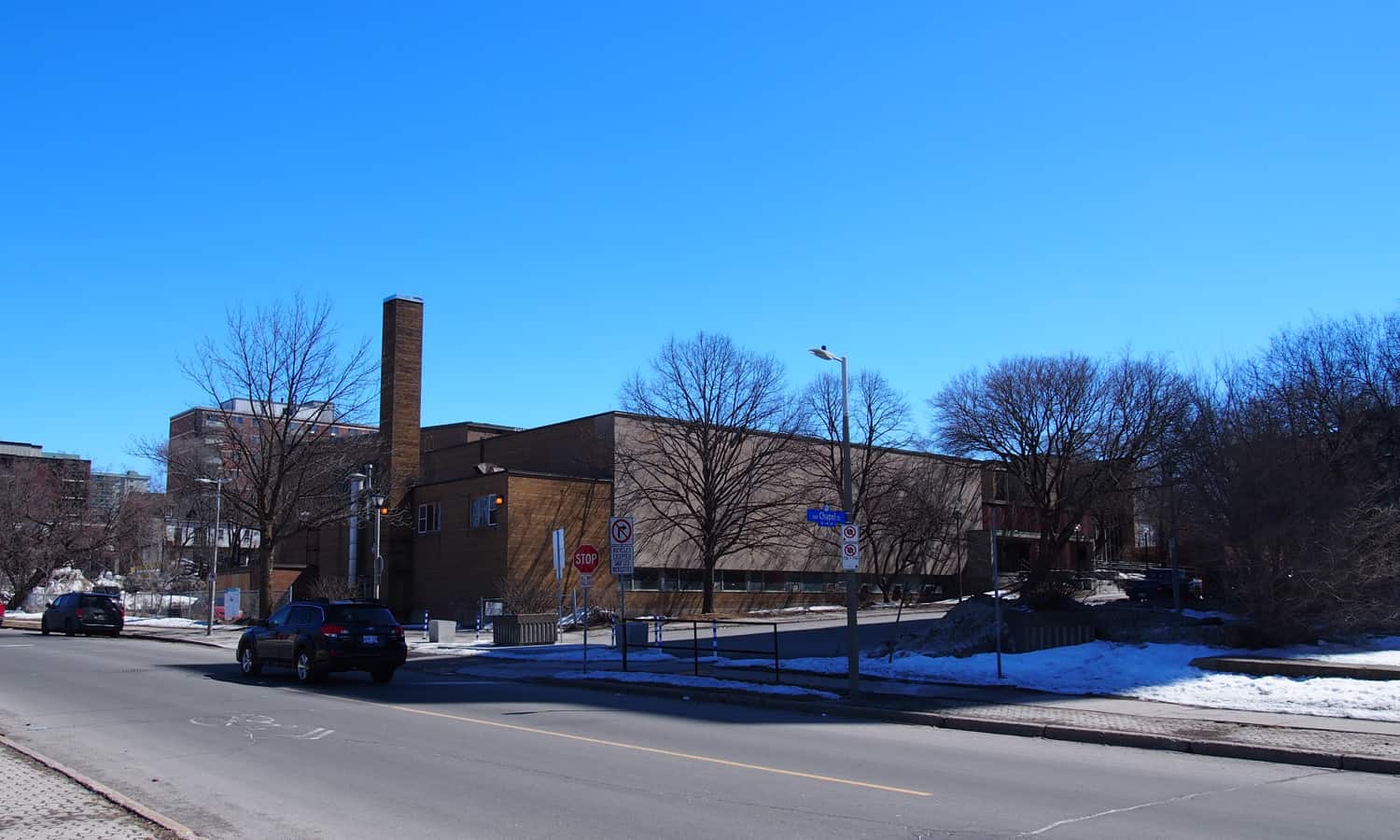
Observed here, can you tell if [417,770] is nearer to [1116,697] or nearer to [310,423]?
[1116,697]

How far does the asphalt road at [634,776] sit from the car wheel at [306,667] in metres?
3.12

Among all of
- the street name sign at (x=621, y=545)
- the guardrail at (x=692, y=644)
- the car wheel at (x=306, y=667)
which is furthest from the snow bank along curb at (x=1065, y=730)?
the car wheel at (x=306, y=667)

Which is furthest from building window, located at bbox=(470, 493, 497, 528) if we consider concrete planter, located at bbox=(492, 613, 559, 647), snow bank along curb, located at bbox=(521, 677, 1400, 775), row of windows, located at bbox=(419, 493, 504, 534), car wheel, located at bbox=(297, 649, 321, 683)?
snow bank along curb, located at bbox=(521, 677, 1400, 775)

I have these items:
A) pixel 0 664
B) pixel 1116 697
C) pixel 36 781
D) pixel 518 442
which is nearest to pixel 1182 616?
pixel 1116 697

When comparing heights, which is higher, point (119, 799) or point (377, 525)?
point (377, 525)

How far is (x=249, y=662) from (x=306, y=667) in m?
2.72

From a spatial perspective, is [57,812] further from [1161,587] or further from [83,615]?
[1161,587]

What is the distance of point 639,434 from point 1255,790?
43.7 meters

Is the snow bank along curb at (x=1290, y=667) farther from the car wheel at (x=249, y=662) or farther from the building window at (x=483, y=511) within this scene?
the building window at (x=483, y=511)

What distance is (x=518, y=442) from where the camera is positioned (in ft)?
190

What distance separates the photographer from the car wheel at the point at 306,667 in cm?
2097

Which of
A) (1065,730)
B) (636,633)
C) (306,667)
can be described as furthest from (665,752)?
(636,633)

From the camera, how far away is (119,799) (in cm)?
884

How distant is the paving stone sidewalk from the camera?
7.63 meters
